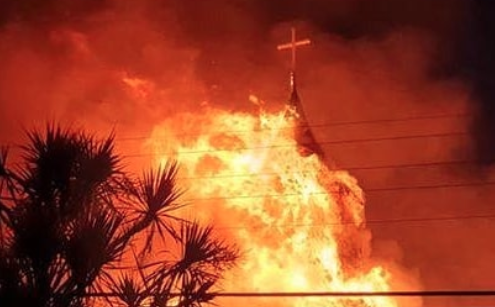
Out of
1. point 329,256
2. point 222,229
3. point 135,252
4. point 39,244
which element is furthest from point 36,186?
point 329,256

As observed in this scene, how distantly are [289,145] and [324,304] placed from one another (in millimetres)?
6722

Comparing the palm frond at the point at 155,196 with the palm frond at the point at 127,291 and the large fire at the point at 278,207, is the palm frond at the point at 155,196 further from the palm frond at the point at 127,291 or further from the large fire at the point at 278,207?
the large fire at the point at 278,207

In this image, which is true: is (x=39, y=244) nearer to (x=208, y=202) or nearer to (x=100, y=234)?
(x=100, y=234)

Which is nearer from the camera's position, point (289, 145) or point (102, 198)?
point (102, 198)

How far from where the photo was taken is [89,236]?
13.1m

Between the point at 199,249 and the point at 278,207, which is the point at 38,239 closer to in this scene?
the point at 199,249

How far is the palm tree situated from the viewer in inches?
513

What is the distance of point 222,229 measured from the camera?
33531 mm

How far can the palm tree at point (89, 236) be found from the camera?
13023 millimetres

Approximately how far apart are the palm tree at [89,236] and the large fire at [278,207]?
19.9 metres

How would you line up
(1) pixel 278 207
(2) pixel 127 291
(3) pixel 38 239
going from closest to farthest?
1. (3) pixel 38 239
2. (2) pixel 127 291
3. (1) pixel 278 207

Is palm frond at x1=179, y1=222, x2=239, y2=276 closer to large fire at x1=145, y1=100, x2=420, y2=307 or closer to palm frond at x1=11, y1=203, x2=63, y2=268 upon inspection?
palm frond at x1=11, y1=203, x2=63, y2=268

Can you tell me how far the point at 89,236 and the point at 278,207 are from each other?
25.2 metres

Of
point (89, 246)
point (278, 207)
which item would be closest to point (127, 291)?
point (89, 246)
